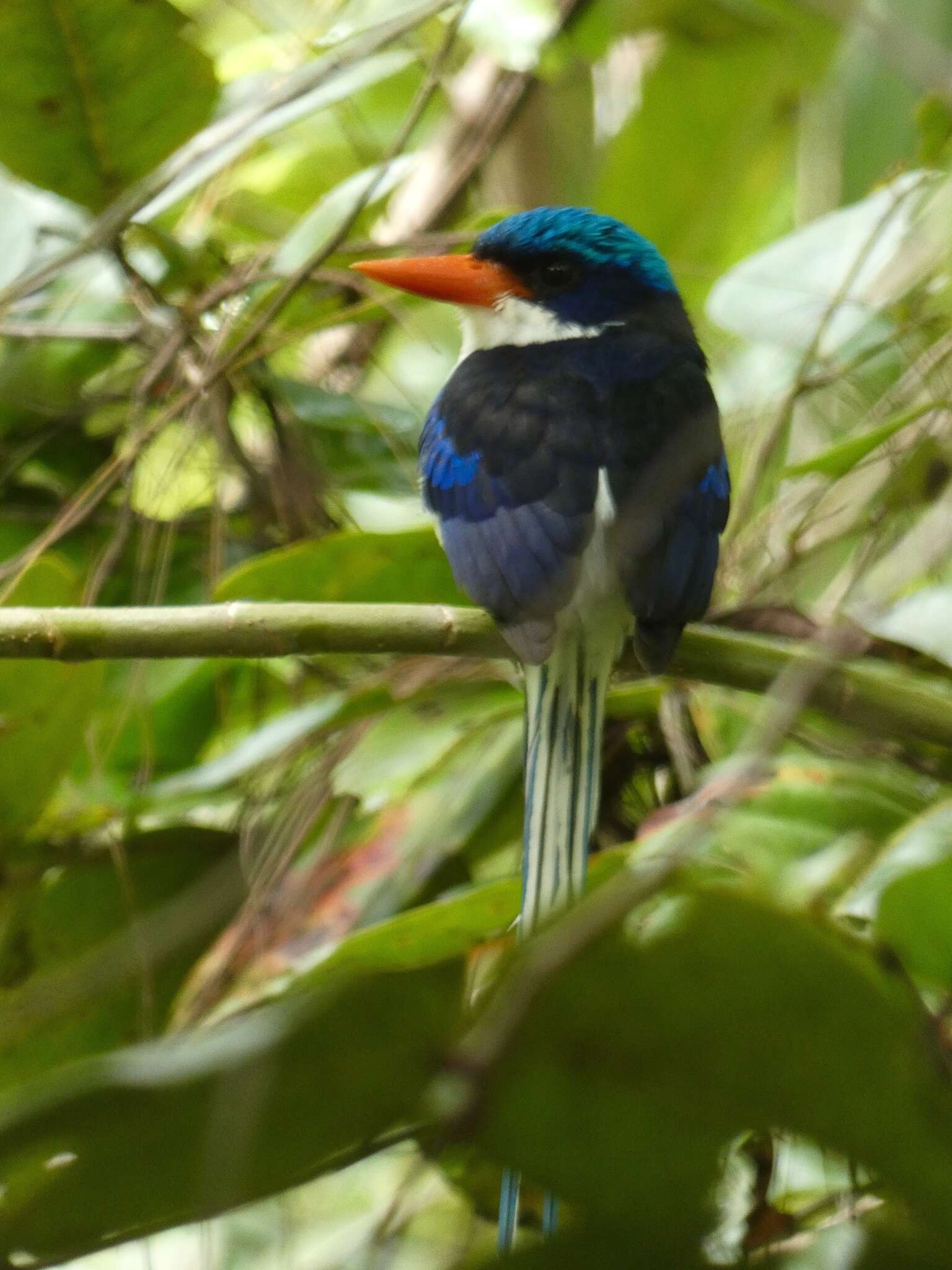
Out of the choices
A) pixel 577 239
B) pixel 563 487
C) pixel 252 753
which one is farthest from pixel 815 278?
pixel 252 753

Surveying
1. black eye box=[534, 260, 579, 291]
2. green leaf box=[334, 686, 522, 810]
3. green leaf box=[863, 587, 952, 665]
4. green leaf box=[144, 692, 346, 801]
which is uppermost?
black eye box=[534, 260, 579, 291]

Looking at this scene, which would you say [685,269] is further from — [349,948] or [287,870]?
[349,948]

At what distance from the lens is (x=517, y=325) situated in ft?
7.64

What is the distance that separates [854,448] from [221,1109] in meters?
1.28

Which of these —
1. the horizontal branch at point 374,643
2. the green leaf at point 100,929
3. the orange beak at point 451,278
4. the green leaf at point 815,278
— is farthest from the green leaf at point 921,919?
the orange beak at point 451,278

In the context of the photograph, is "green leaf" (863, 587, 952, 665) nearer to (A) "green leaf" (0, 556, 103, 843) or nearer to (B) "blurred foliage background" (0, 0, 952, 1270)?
(B) "blurred foliage background" (0, 0, 952, 1270)

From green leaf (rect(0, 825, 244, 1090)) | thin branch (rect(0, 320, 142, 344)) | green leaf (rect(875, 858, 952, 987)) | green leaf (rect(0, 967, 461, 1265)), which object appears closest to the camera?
green leaf (rect(0, 967, 461, 1265))

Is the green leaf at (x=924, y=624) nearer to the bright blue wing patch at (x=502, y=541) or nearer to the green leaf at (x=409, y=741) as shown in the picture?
the bright blue wing patch at (x=502, y=541)

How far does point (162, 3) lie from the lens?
78.9 inches

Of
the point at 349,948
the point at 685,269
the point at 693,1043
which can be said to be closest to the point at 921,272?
the point at 685,269

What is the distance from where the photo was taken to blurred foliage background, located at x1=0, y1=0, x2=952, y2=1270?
0.74 meters

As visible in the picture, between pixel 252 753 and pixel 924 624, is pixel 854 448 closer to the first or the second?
pixel 924 624

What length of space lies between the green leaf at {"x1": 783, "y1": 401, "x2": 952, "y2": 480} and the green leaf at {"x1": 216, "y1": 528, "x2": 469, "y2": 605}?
1.53 feet

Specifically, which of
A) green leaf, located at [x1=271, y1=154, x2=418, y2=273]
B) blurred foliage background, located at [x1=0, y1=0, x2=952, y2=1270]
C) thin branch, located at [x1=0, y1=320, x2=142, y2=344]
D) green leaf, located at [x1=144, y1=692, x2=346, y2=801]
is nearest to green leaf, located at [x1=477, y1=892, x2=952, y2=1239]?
blurred foliage background, located at [x1=0, y1=0, x2=952, y2=1270]
